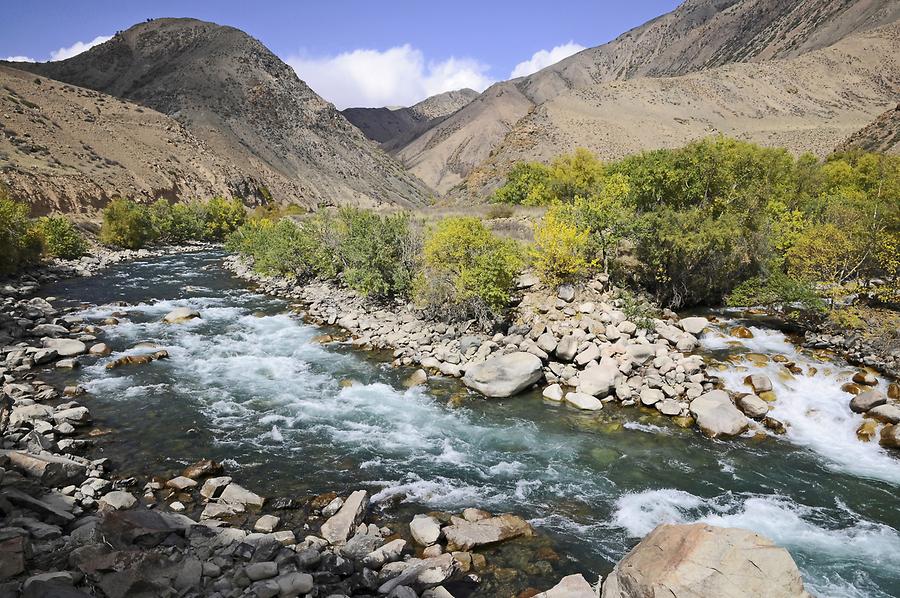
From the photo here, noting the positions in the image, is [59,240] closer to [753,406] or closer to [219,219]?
[219,219]

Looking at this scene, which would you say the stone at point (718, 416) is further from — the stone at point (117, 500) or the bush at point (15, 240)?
the bush at point (15, 240)

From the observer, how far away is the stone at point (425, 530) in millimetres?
9727

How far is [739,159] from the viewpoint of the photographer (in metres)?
27.8

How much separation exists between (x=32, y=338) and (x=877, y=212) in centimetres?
3583

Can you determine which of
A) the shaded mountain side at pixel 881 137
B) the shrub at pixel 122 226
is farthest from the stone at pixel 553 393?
the shaded mountain side at pixel 881 137

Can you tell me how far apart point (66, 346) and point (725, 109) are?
363 feet

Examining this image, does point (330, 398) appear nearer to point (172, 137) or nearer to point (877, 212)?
point (877, 212)

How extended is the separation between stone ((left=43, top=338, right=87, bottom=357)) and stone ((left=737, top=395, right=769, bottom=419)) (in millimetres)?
23629

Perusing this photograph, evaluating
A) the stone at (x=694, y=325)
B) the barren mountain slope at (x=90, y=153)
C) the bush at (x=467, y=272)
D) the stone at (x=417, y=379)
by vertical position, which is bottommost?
the stone at (x=417, y=379)

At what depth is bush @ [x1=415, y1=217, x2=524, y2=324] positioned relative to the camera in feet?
69.2

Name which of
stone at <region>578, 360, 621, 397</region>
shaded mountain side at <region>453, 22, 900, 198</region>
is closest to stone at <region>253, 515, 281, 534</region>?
stone at <region>578, 360, 621, 397</region>

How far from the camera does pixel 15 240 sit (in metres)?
32.6

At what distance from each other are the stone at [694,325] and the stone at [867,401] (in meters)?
6.04

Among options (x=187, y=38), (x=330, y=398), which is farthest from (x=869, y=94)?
(x=187, y=38)
